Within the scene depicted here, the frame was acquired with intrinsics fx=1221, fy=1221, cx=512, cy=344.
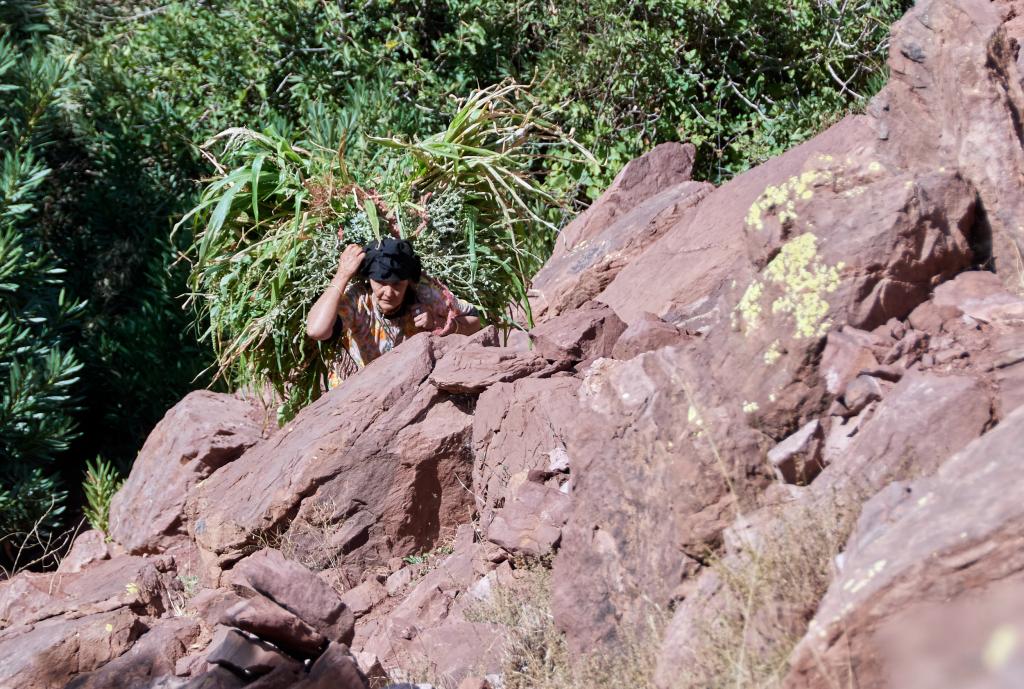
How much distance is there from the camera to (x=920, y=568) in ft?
8.32

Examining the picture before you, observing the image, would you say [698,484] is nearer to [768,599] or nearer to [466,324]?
[768,599]

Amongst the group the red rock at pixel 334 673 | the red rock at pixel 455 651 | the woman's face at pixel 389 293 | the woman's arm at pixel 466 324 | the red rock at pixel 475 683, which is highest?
the woman's face at pixel 389 293

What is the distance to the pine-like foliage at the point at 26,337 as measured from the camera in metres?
7.02

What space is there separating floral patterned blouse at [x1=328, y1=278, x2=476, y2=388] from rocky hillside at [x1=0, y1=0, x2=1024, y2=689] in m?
0.22

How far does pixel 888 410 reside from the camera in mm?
3191

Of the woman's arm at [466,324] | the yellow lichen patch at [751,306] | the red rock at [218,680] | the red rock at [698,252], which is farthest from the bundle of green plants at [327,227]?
the yellow lichen patch at [751,306]

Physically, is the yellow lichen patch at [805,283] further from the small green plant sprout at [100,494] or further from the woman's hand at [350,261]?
the small green plant sprout at [100,494]

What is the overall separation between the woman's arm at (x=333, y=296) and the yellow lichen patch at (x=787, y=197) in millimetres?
2143

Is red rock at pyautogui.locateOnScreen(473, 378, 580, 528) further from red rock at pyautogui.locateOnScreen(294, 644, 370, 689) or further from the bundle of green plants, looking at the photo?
red rock at pyautogui.locateOnScreen(294, 644, 370, 689)

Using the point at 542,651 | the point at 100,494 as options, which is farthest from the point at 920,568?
the point at 100,494

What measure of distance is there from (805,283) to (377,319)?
8.51 ft

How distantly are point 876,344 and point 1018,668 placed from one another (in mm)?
2066

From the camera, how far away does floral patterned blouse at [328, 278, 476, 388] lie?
18.2 feet

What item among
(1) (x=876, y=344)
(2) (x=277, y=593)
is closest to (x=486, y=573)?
(2) (x=277, y=593)
